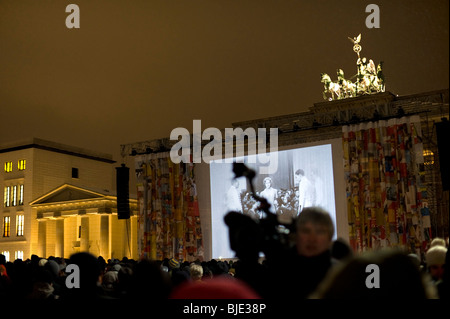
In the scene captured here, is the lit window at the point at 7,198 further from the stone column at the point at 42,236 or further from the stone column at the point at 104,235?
the stone column at the point at 104,235

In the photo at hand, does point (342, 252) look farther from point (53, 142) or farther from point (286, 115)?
point (53, 142)

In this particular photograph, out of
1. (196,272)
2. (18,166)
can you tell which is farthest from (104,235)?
(196,272)

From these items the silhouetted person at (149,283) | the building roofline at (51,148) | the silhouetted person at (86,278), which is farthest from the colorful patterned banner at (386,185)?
the building roofline at (51,148)

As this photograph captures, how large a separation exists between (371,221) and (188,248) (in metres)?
8.37

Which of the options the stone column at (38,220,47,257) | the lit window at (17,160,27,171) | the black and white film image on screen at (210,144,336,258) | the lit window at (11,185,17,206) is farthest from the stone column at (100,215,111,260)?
the black and white film image on screen at (210,144,336,258)

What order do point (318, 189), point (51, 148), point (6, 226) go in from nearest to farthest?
1. point (318, 189)
2. point (6, 226)
3. point (51, 148)

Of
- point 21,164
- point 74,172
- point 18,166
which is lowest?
point 74,172

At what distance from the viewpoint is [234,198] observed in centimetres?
2239

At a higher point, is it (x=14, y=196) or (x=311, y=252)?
(x=14, y=196)

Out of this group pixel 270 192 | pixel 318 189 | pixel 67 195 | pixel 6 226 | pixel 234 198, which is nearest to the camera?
pixel 318 189

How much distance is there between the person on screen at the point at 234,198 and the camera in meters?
22.2

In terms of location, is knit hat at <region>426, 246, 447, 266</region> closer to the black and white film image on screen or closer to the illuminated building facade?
the black and white film image on screen

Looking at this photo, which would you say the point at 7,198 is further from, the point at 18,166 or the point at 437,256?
the point at 437,256

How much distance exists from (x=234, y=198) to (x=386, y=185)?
6.11 metres
